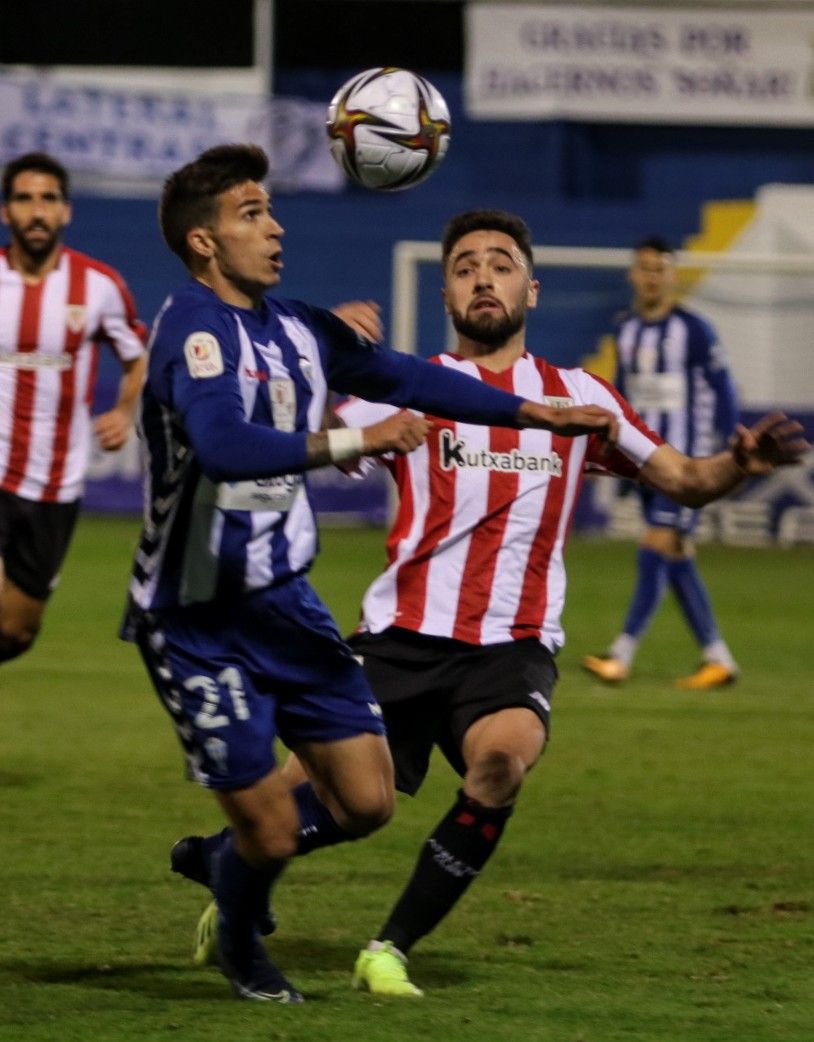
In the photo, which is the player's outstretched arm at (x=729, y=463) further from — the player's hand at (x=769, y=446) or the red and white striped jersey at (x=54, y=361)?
the red and white striped jersey at (x=54, y=361)

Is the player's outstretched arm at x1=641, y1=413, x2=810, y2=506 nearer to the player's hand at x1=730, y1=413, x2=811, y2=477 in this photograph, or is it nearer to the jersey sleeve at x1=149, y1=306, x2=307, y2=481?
the player's hand at x1=730, y1=413, x2=811, y2=477

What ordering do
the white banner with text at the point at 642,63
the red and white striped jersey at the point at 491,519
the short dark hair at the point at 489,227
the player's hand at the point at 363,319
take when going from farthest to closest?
the white banner with text at the point at 642,63
the short dark hair at the point at 489,227
the red and white striped jersey at the point at 491,519
the player's hand at the point at 363,319

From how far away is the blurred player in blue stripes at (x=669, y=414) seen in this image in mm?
10195

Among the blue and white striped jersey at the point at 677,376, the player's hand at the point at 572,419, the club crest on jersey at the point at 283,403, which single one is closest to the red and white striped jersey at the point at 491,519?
the player's hand at the point at 572,419

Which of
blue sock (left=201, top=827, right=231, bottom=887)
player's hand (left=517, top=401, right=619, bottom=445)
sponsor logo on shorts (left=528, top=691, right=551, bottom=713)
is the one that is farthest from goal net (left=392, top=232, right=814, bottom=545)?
player's hand (left=517, top=401, right=619, bottom=445)

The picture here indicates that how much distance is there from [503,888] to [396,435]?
2358mm

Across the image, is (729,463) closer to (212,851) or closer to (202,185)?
(202,185)

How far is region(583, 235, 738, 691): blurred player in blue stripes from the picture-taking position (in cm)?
1020

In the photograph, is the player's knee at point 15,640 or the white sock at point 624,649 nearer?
the player's knee at point 15,640

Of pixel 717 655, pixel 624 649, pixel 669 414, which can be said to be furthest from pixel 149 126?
pixel 717 655

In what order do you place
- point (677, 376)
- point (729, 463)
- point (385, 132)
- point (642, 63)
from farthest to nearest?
point (642, 63) → point (677, 376) → point (385, 132) → point (729, 463)

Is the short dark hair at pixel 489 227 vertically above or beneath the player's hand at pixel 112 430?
above

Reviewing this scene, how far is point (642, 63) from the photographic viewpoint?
21250 millimetres

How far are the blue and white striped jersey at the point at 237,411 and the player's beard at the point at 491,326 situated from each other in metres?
0.68
